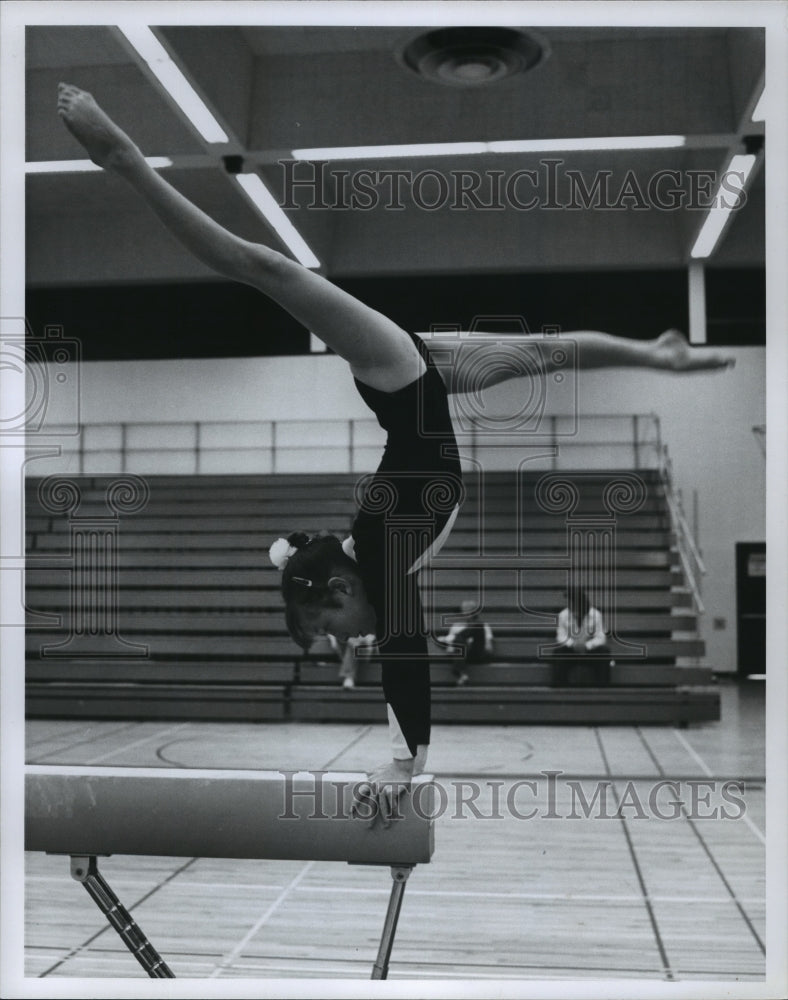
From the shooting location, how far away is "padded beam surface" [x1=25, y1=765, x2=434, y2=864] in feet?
7.80

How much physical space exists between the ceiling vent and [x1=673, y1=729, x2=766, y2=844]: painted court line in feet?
11.0

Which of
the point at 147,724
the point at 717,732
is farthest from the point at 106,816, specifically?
the point at 717,732

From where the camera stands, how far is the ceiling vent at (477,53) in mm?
2566


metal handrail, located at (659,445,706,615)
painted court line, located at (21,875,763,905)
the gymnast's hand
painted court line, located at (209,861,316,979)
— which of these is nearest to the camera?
the gymnast's hand

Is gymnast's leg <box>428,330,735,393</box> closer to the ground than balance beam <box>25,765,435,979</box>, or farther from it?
farther from it

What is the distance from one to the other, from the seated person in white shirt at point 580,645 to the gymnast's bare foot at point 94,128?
4.12 m

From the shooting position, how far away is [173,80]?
2.99 m

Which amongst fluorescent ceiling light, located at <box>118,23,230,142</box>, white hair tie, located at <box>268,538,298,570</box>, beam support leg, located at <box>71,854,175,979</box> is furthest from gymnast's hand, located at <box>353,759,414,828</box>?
fluorescent ceiling light, located at <box>118,23,230,142</box>

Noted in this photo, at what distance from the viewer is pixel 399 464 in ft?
8.25

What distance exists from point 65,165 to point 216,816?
2013 millimetres

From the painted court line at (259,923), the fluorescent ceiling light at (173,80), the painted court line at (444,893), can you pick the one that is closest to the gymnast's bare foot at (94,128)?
the fluorescent ceiling light at (173,80)

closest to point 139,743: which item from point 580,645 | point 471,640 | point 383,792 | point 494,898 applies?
point 471,640

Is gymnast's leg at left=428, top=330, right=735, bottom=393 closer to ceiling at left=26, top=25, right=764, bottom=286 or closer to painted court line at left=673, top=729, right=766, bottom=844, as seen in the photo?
ceiling at left=26, top=25, right=764, bottom=286

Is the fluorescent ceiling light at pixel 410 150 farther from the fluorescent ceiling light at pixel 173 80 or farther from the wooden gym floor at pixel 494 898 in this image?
the wooden gym floor at pixel 494 898
